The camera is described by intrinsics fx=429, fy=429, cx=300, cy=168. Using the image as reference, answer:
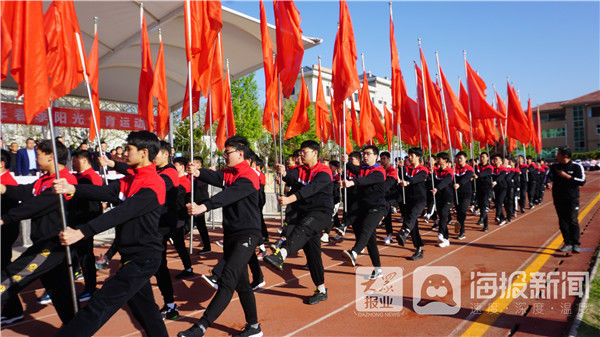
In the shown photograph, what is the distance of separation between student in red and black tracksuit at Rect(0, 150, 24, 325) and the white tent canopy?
27.3 feet

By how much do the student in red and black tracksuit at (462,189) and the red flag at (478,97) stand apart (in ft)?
10.1

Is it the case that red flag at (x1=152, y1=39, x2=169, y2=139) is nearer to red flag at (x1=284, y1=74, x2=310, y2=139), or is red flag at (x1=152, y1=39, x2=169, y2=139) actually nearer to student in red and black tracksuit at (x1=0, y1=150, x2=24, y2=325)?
red flag at (x1=284, y1=74, x2=310, y2=139)

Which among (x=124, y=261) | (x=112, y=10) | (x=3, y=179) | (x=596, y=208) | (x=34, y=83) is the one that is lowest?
(x=596, y=208)

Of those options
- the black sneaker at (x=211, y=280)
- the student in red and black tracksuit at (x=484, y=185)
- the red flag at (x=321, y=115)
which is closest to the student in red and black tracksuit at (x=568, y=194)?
the student in red and black tracksuit at (x=484, y=185)

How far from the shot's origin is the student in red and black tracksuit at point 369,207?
19.7ft

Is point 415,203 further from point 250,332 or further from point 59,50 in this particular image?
point 59,50

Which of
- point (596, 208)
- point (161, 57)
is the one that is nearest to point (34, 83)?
point (161, 57)

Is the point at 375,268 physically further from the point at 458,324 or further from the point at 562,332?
the point at 562,332

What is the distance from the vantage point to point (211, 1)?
6.25 m

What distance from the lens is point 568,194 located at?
7469mm

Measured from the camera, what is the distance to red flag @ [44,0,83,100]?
15.6 ft

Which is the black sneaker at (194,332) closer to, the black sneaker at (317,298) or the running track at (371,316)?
the running track at (371,316)

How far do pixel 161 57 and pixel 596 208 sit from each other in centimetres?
1407

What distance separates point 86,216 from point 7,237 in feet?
3.16
